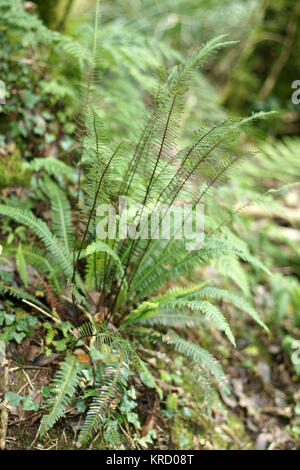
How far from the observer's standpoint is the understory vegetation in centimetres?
153

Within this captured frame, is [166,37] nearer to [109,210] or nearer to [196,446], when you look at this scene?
[109,210]

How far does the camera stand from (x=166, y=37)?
15.0ft

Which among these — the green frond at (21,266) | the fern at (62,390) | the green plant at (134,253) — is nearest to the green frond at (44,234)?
the green plant at (134,253)

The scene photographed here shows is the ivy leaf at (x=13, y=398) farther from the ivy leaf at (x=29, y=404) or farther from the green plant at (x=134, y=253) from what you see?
the green plant at (x=134, y=253)

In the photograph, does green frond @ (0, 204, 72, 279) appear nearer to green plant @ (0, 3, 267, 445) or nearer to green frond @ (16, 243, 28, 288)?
green plant @ (0, 3, 267, 445)

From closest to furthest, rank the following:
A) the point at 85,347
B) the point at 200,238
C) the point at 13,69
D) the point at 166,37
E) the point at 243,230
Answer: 1. the point at 85,347
2. the point at 200,238
3. the point at 13,69
4. the point at 243,230
5. the point at 166,37

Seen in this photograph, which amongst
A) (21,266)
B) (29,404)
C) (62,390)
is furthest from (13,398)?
(21,266)

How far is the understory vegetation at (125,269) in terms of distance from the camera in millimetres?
1531

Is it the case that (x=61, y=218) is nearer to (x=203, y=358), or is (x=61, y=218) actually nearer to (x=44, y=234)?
(x=44, y=234)

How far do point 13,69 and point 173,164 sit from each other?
165 cm

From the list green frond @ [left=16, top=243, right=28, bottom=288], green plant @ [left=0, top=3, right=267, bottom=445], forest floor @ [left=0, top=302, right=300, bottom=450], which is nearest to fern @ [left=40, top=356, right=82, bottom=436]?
green plant @ [left=0, top=3, right=267, bottom=445]
